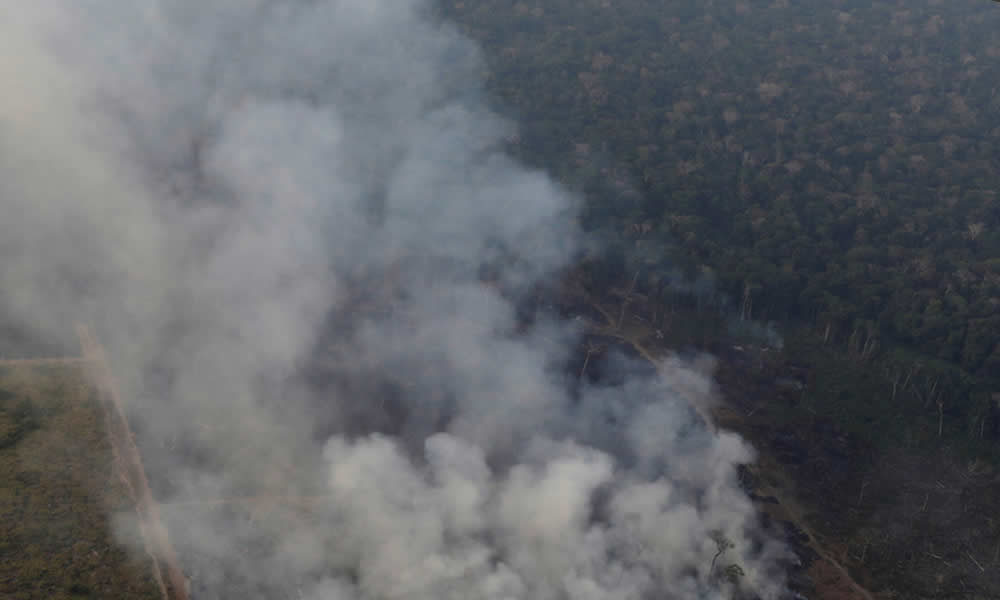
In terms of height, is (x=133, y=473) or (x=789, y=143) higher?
(x=789, y=143)

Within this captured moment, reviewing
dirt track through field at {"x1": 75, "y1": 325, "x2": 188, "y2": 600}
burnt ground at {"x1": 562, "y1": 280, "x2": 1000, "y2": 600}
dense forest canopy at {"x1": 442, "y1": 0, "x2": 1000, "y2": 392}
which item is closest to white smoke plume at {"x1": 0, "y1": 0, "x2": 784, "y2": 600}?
dirt track through field at {"x1": 75, "y1": 325, "x2": 188, "y2": 600}

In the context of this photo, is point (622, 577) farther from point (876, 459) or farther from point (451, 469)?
point (876, 459)

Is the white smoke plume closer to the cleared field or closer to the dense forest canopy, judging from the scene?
the cleared field

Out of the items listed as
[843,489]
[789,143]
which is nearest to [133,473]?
[843,489]

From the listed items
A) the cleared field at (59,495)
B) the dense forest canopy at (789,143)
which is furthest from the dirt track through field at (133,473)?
the dense forest canopy at (789,143)

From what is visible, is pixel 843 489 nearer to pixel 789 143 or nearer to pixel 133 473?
pixel 133 473

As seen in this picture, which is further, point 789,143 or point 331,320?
point 789,143

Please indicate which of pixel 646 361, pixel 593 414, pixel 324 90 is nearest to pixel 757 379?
pixel 646 361
